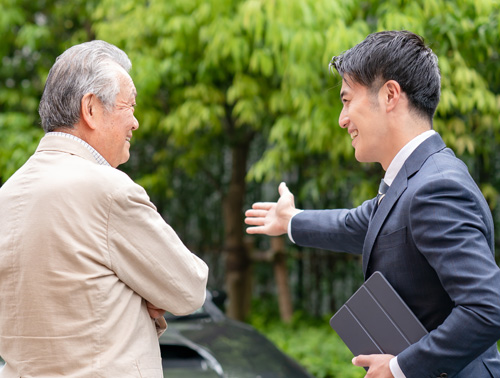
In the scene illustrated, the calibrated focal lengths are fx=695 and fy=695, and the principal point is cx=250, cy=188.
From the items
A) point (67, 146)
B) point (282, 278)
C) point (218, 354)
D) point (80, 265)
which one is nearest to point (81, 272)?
point (80, 265)

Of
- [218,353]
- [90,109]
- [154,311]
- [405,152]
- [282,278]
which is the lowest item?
[282,278]

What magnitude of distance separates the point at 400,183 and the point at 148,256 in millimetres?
695

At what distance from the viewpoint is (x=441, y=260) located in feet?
5.44

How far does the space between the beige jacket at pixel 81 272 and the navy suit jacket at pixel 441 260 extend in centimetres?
58

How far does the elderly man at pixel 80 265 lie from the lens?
1771 millimetres

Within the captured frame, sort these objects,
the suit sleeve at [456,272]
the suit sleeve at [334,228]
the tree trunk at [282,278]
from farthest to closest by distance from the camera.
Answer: the tree trunk at [282,278], the suit sleeve at [334,228], the suit sleeve at [456,272]

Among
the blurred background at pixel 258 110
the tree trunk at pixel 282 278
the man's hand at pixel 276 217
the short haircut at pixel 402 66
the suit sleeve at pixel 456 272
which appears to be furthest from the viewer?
the tree trunk at pixel 282 278

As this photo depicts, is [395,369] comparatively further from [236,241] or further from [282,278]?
[236,241]

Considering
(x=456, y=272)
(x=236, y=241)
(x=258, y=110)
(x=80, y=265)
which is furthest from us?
(x=236, y=241)

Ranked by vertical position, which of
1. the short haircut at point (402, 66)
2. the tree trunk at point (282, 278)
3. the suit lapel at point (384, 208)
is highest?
the short haircut at point (402, 66)

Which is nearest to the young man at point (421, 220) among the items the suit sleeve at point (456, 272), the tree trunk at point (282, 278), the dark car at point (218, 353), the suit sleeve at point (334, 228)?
the suit sleeve at point (456, 272)

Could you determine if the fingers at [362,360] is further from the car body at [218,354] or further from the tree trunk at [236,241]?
the tree trunk at [236,241]

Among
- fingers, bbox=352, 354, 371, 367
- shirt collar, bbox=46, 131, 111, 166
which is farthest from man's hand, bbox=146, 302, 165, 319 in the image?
fingers, bbox=352, 354, 371, 367

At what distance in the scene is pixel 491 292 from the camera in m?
1.62
